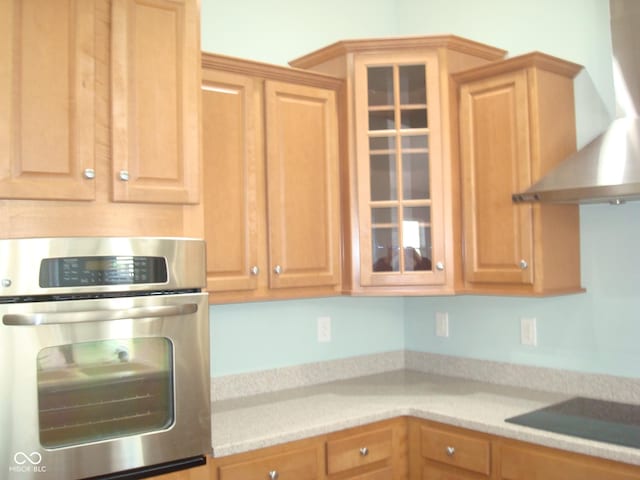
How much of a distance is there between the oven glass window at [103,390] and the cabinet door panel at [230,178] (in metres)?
0.56

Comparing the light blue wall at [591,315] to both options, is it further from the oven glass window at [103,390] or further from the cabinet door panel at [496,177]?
the oven glass window at [103,390]

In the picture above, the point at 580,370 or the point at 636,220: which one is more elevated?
the point at 636,220

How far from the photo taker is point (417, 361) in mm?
3381

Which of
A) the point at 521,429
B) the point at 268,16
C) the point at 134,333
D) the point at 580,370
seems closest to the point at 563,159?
the point at 580,370

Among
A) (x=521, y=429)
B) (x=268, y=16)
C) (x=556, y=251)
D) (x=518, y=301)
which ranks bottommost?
(x=521, y=429)

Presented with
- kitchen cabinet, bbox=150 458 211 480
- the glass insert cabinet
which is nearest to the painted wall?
the glass insert cabinet

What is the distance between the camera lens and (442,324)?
328 centimetres

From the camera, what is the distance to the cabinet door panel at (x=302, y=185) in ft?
8.61

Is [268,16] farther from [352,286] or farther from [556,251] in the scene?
[556,251]

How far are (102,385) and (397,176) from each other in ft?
4.95

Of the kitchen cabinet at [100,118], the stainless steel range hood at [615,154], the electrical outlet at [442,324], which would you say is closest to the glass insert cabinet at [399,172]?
the stainless steel range hood at [615,154]

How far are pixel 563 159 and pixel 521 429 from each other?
3.70ft

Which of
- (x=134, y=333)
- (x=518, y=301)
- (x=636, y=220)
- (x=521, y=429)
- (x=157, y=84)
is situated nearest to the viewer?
(x=134, y=333)

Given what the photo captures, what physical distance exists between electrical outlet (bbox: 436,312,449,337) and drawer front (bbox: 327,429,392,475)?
847 mm
